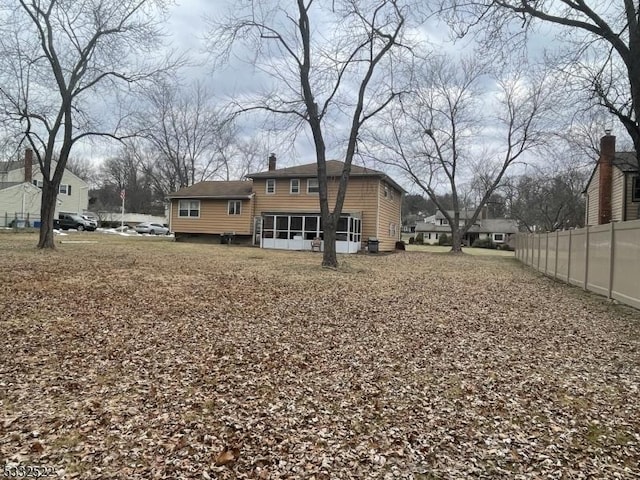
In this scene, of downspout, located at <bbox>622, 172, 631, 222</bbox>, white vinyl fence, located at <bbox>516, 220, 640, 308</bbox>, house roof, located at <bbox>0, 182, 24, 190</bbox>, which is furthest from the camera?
house roof, located at <bbox>0, 182, 24, 190</bbox>

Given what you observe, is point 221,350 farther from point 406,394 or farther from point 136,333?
point 406,394

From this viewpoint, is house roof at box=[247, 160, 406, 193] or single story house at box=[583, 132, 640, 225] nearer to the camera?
single story house at box=[583, 132, 640, 225]

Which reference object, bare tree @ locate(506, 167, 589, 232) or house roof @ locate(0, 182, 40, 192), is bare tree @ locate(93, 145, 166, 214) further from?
bare tree @ locate(506, 167, 589, 232)

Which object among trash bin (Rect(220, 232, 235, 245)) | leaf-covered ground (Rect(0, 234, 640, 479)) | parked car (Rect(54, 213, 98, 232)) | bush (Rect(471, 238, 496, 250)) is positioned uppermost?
parked car (Rect(54, 213, 98, 232))

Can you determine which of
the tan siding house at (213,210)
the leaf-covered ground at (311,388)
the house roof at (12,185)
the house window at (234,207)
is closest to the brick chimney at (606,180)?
the leaf-covered ground at (311,388)

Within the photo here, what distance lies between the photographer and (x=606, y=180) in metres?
24.5

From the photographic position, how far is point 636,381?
4316 mm

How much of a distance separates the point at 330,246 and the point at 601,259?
292 inches

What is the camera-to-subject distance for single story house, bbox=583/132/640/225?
72.8ft

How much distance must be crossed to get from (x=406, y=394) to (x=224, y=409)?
1563mm

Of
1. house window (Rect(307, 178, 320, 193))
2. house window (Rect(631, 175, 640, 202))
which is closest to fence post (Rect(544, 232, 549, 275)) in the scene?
house window (Rect(631, 175, 640, 202))

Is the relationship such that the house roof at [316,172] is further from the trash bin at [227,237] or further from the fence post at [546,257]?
the fence post at [546,257]

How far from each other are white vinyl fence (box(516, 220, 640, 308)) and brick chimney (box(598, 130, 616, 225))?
37.9ft

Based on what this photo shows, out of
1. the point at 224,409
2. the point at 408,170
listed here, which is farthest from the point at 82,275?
the point at 408,170
